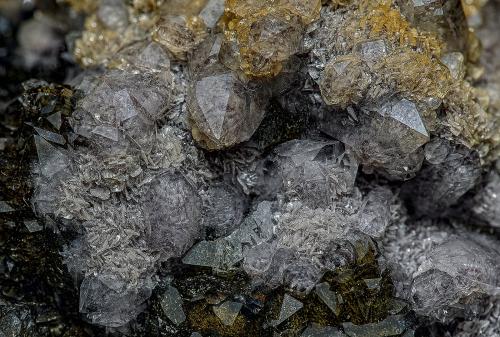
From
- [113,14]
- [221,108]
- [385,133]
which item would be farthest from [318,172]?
[113,14]

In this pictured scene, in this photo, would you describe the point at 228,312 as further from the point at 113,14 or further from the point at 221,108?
the point at 113,14

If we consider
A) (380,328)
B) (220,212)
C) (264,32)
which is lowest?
(380,328)

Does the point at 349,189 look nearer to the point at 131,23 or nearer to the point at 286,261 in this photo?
the point at 286,261

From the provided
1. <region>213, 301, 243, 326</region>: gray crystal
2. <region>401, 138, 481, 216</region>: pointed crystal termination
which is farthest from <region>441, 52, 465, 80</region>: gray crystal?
<region>213, 301, 243, 326</region>: gray crystal

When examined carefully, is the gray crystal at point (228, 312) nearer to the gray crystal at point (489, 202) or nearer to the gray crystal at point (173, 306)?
the gray crystal at point (173, 306)

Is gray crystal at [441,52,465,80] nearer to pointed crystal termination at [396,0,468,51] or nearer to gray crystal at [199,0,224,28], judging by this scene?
pointed crystal termination at [396,0,468,51]

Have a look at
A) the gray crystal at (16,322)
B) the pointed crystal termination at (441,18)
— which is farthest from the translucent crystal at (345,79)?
the gray crystal at (16,322)

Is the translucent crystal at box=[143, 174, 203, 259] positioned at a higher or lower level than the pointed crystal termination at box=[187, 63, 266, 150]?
lower
